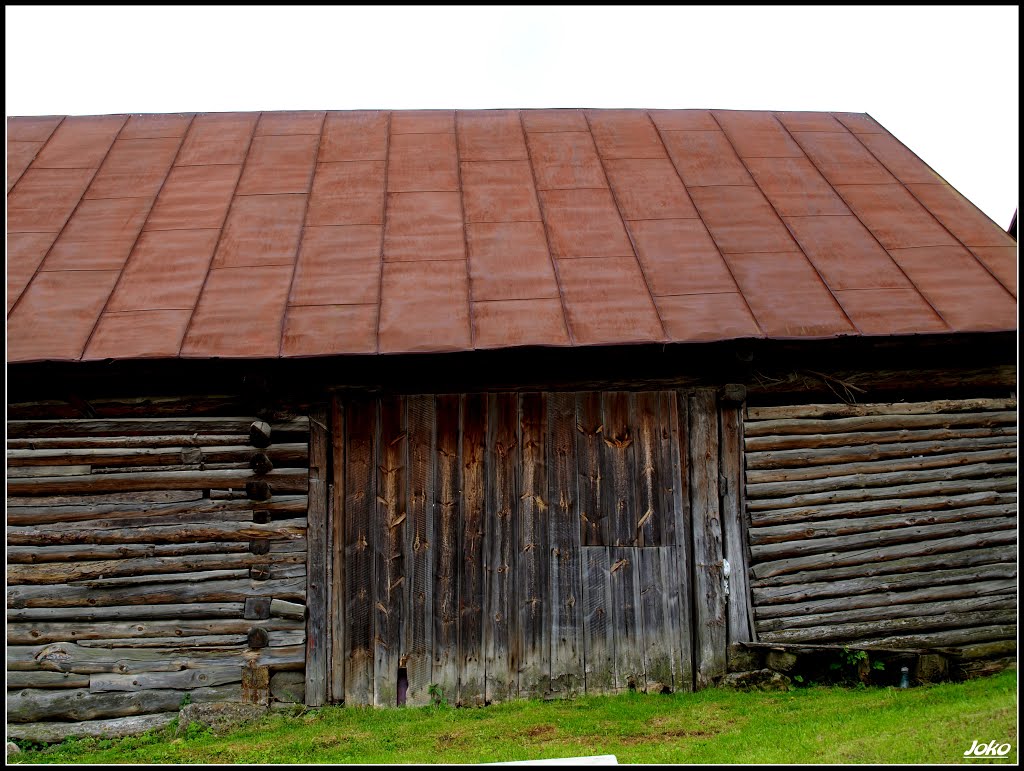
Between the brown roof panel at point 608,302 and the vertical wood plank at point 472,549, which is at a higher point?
the brown roof panel at point 608,302

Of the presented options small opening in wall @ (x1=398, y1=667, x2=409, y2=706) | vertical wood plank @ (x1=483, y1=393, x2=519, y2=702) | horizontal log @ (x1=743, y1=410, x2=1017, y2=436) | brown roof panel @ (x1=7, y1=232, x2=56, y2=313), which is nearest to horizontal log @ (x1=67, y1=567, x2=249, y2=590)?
small opening in wall @ (x1=398, y1=667, x2=409, y2=706)

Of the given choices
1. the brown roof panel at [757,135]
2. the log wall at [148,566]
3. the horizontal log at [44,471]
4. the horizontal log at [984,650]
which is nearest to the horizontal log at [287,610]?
the log wall at [148,566]

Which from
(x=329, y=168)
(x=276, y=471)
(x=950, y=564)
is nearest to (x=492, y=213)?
(x=329, y=168)

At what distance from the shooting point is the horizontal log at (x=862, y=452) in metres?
6.87

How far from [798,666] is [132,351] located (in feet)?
19.3

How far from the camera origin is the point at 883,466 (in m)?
6.96

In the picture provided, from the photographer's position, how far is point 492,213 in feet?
25.8

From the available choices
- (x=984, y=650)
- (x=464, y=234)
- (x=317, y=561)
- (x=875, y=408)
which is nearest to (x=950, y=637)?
(x=984, y=650)

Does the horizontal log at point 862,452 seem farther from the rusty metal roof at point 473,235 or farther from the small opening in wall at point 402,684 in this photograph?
the small opening in wall at point 402,684

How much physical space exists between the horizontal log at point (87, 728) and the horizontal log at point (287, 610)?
42.1 inches

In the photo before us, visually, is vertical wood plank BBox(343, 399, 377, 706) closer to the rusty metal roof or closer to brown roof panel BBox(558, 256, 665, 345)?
the rusty metal roof

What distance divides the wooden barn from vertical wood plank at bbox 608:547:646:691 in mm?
26

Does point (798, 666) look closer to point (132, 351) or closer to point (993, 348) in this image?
point (993, 348)

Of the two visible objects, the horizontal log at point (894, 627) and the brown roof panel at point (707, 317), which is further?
the horizontal log at point (894, 627)
